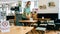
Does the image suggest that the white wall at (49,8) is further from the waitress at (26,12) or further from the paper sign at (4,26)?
the paper sign at (4,26)

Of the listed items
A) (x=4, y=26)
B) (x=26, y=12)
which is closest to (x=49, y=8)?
(x=26, y=12)

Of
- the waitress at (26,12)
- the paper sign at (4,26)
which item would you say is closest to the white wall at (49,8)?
the waitress at (26,12)

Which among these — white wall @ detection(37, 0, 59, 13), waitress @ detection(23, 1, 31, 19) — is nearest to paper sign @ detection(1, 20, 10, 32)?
waitress @ detection(23, 1, 31, 19)

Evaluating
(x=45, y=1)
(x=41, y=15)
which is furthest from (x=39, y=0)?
(x=41, y=15)

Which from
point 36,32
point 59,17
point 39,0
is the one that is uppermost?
point 39,0

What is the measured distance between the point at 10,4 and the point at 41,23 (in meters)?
2.38

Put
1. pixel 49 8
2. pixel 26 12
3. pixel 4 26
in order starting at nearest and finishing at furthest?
pixel 4 26, pixel 26 12, pixel 49 8

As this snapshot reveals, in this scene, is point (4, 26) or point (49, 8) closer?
point (4, 26)

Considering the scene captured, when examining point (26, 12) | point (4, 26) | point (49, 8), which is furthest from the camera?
point (49, 8)

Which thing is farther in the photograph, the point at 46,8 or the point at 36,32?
the point at 46,8

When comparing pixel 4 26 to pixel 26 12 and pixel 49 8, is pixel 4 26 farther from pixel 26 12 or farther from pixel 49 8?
pixel 49 8

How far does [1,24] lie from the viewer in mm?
2912

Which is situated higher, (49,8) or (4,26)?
(49,8)

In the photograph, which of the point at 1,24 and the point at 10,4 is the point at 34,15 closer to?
the point at 10,4
